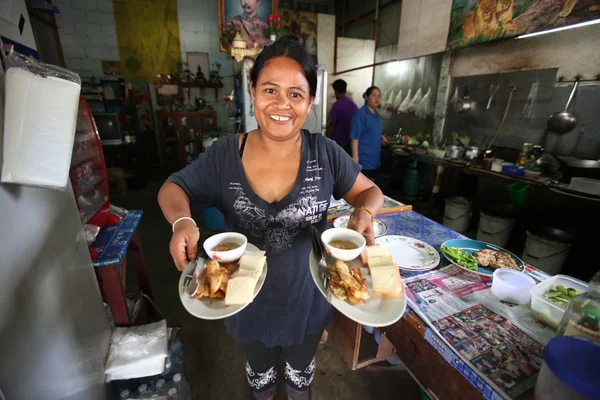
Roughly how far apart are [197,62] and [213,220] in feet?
22.5

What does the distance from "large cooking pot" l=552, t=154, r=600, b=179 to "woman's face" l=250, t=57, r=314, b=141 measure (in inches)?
172

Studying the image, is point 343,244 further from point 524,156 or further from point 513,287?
point 524,156

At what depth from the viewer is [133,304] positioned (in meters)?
2.59

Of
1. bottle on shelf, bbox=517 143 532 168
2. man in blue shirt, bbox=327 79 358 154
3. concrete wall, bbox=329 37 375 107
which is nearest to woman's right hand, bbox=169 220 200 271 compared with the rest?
bottle on shelf, bbox=517 143 532 168

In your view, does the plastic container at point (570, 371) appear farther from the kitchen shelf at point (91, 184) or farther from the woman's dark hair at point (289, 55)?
the kitchen shelf at point (91, 184)

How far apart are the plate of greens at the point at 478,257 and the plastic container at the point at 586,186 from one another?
8.50 feet

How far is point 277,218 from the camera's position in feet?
4.57

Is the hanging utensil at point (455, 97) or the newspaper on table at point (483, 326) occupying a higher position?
the hanging utensil at point (455, 97)

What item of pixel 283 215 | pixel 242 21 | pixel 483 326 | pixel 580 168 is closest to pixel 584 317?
pixel 483 326

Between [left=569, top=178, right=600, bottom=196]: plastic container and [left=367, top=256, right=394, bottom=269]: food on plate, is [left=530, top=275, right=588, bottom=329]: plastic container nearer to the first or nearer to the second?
[left=367, top=256, right=394, bottom=269]: food on plate

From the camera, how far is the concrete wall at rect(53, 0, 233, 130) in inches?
319

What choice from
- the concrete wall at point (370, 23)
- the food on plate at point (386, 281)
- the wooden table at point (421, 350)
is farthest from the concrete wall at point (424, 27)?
the food on plate at point (386, 281)

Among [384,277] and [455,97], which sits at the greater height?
[455,97]

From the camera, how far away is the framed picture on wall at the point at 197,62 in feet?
30.1
